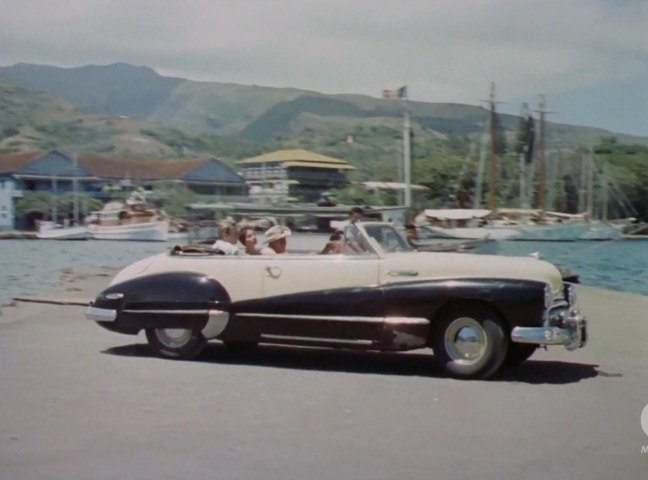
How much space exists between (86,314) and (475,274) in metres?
2.39

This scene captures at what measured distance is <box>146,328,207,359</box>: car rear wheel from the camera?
6.59 m

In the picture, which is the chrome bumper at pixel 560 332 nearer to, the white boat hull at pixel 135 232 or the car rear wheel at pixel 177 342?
the car rear wheel at pixel 177 342

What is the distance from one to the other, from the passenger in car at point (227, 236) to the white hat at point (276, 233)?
0.62ft

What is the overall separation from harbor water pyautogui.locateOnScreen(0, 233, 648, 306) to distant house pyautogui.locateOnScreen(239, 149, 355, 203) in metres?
0.34

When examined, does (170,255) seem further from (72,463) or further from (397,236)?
(72,463)

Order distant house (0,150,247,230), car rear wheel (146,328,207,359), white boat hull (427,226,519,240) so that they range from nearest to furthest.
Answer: distant house (0,150,247,230) < white boat hull (427,226,519,240) < car rear wheel (146,328,207,359)

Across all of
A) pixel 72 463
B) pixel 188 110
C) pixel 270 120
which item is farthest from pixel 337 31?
pixel 72 463

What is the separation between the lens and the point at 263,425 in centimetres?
494

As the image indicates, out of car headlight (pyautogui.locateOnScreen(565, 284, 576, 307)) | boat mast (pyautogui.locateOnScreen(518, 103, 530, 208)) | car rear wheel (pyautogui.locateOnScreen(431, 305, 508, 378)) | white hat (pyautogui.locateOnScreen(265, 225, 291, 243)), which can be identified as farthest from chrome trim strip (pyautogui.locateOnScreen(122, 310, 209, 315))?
car headlight (pyautogui.locateOnScreen(565, 284, 576, 307))

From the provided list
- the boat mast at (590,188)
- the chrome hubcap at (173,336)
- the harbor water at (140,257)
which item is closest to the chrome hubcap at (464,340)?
the harbor water at (140,257)

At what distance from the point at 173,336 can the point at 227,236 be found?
81 cm

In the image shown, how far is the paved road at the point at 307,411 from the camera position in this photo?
4.43 m

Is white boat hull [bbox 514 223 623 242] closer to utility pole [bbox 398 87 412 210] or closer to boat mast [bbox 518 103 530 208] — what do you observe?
boat mast [bbox 518 103 530 208]

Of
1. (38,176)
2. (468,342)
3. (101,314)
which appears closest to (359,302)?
(468,342)
